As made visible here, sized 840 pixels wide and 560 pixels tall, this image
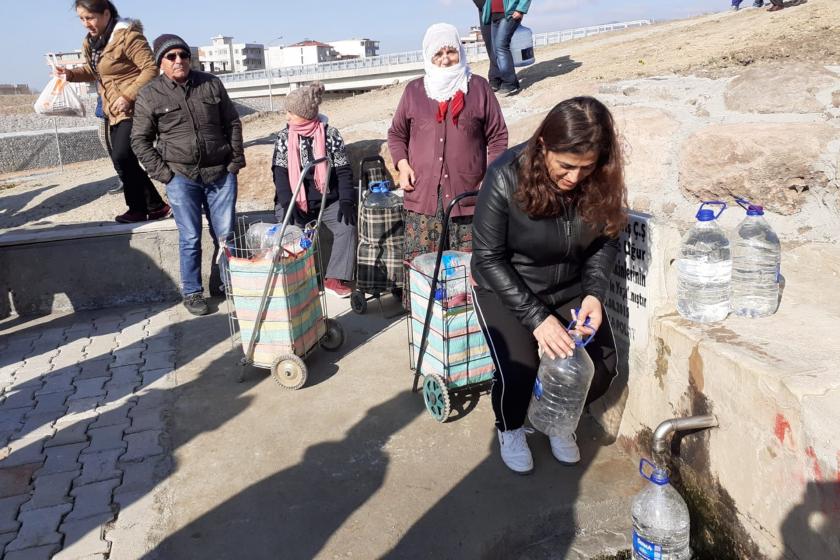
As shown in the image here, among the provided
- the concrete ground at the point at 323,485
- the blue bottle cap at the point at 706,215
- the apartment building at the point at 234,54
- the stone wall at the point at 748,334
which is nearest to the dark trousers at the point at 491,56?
the stone wall at the point at 748,334

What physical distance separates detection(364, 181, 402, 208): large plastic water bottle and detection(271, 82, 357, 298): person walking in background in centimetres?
17

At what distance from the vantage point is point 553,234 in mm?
3076

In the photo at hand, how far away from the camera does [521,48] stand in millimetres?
7301

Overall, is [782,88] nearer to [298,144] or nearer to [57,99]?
[298,144]

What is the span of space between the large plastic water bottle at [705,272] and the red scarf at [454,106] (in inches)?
76.2

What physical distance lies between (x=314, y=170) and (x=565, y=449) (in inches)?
134

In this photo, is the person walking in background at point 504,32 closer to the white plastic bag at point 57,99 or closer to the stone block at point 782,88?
the stone block at point 782,88

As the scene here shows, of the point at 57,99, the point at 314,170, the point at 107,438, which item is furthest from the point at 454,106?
the point at 57,99

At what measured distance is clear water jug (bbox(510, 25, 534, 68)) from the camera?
729cm

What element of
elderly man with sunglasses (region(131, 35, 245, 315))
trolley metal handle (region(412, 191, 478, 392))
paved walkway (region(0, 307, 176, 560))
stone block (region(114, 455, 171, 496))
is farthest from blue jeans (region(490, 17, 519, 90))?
stone block (region(114, 455, 171, 496))

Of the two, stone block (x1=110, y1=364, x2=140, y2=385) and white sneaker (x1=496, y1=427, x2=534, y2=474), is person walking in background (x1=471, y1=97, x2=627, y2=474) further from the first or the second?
stone block (x1=110, y1=364, x2=140, y2=385)

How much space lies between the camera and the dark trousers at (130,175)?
620cm

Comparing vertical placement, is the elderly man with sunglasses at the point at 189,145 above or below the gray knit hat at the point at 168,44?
below

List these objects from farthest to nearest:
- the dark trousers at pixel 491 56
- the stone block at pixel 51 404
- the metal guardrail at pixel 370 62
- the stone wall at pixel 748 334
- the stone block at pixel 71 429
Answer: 1. the metal guardrail at pixel 370 62
2. the dark trousers at pixel 491 56
3. the stone block at pixel 51 404
4. the stone block at pixel 71 429
5. the stone wall at pixel 748 334
